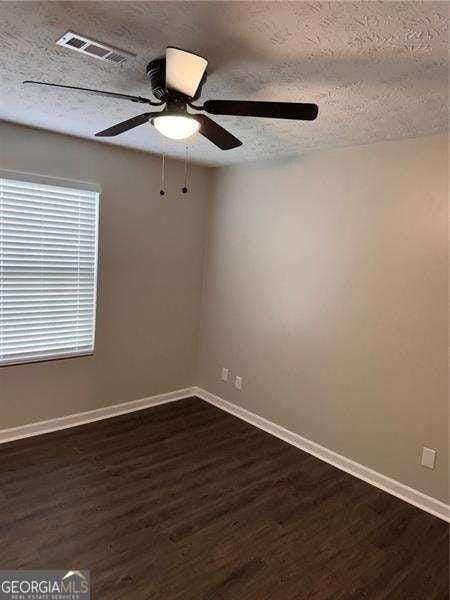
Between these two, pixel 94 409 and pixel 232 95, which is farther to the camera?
pixel 94 409

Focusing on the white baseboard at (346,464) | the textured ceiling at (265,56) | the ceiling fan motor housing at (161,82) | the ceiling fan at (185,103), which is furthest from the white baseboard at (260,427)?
the ceiling fan motor housing at (161,82)

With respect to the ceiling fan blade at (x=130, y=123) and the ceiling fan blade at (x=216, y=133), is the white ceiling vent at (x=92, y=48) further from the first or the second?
the ceiling fan blade at (x=216, y=133)

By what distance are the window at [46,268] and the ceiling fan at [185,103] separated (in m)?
1.52

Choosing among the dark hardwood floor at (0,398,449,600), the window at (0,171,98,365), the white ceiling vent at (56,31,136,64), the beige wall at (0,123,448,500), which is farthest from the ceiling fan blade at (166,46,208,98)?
the dark hardwood floor at (0,398,449,600)

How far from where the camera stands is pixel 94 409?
371cm

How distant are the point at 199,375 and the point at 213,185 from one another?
81.4 inches

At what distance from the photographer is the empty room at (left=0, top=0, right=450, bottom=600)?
1.71 metres

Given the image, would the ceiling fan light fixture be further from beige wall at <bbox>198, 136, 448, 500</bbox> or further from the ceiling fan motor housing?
beige wall at <bbox>198, 136, 448, 500</bbox>

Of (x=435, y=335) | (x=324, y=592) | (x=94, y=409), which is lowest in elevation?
(x=324, y=592)

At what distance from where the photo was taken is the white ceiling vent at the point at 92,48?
5.36 ft

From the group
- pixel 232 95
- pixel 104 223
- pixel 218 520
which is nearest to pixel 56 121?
pixel 104 223

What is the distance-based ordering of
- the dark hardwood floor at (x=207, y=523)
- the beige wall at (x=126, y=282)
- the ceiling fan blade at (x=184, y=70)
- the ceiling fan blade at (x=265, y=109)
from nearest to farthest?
the ceiling fan blade at (x=184, y=70)
the ceiling fan blade at (x=265, y=109)
the dark hardwood floor at (x=207, y=523)
the beige wall at (x=126, y=282)

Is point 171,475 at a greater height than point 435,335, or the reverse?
point 435,335

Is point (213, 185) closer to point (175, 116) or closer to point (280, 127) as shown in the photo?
point (280, 127)
